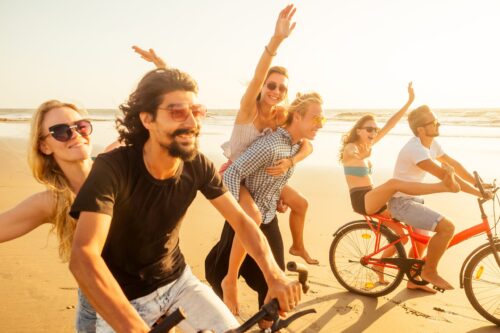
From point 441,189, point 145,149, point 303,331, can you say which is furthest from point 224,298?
point 441,189

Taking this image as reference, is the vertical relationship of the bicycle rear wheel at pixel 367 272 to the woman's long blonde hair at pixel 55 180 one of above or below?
below

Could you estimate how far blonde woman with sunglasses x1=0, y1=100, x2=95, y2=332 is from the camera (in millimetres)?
2484

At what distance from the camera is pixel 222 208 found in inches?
98.7

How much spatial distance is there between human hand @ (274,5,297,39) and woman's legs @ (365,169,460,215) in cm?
200

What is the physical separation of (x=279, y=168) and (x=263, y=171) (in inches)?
5.6

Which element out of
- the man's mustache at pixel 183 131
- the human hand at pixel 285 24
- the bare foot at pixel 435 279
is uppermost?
the human hand at pixel 285 24

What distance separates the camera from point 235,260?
11.4 ft

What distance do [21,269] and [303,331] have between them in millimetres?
3749

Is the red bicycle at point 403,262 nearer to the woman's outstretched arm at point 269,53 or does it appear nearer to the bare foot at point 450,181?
the bare foot at point 450,181

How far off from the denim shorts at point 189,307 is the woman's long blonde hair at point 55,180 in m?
0.55

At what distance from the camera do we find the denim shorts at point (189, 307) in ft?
7.47

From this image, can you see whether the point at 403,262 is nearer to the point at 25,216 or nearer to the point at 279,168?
the point at 279,168

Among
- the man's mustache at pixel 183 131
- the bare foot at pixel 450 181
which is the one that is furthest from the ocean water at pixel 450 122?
the bare foot at pixel 450 181

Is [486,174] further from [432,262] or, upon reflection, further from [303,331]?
[303,331]
